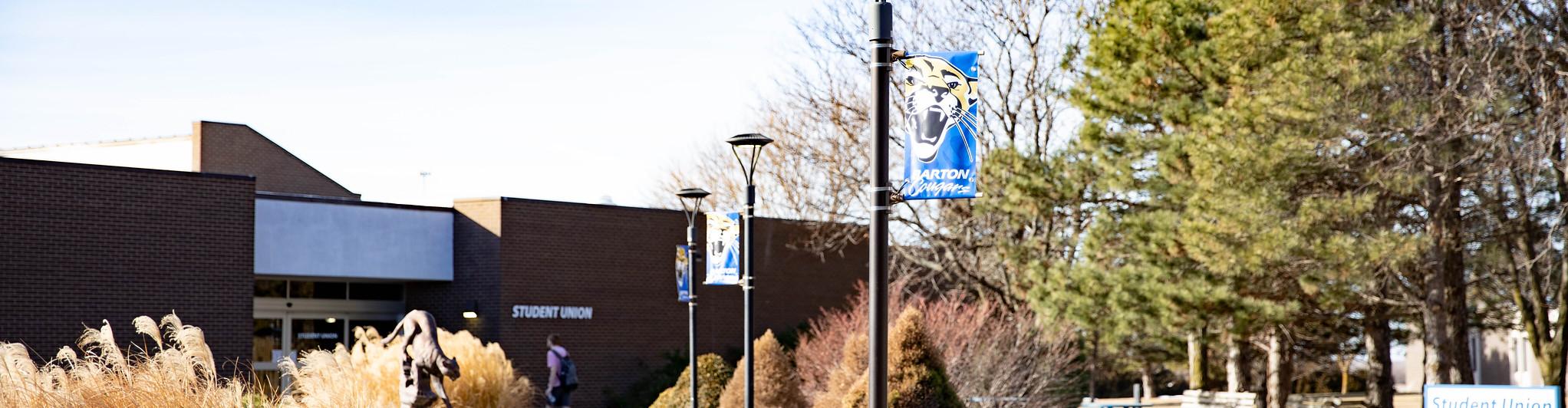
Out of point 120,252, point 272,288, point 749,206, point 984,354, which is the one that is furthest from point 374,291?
point 749,206

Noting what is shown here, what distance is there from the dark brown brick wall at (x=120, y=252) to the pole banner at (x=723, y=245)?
8.15 meters

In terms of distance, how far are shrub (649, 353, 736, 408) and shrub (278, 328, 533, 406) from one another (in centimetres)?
305

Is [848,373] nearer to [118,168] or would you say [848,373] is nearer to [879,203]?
[879,203]

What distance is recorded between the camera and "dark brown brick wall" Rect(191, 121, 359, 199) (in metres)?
34.8

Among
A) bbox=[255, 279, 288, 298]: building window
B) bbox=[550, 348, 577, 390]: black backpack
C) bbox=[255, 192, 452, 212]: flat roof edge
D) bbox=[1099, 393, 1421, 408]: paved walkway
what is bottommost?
bbox=[1099, 393, 1421, 408]: paved walkway

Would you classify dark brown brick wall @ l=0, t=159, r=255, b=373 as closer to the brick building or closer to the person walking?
the brick building

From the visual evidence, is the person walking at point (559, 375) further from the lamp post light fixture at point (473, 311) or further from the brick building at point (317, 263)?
the lamp post light fixture at point (473, 311)

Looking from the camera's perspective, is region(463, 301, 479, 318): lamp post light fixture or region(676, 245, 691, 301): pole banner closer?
region(676, 245, 691, 301): pole banner

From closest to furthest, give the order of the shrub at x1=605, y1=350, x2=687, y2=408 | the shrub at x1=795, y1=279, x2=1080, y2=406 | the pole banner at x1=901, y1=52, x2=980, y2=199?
the pole banner at x1=901, y1=52, x2=980, y2=199, the shrub at x1=795, y1=279, x2=1080, y2=406, the shrub at x1=605, y1=350, x2=687, y2=408

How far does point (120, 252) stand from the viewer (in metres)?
24.2

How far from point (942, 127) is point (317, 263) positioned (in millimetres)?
21274

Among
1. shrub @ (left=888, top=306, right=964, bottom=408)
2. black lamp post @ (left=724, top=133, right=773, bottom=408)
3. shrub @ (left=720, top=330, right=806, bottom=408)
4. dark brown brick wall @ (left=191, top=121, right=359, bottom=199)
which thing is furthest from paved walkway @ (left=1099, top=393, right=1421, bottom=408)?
black lamp post @ (left=724, top=133, right=773, bottom=408)

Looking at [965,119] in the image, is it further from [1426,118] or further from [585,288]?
[585,288]

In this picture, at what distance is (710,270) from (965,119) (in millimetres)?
11147
